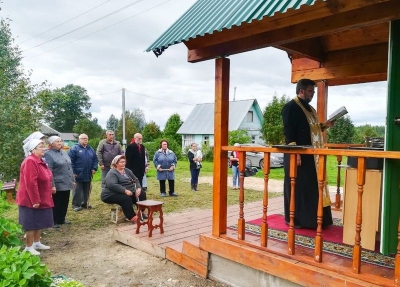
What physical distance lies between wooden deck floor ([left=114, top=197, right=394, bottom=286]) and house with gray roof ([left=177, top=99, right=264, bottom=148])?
26.1m

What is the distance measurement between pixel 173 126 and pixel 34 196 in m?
31.8

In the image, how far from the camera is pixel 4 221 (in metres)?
3.11

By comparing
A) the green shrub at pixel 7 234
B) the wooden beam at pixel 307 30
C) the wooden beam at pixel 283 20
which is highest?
the wooden beam at pixel 283 20

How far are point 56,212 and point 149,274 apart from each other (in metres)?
2.73

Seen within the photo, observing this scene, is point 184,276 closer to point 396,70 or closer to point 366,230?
point 366,230

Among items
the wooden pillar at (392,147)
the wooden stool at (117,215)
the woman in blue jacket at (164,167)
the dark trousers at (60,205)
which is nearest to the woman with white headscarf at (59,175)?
the dark trousers at (60,205)

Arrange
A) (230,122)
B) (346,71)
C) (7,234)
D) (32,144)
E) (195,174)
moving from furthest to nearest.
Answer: (230,122) → (195,174) → (346,71) → (32,144) → (7,234)

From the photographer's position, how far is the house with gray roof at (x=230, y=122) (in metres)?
32.3

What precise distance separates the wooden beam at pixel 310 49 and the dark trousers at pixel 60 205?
420 centimetres

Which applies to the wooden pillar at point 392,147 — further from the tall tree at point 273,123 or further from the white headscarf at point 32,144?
the tall tree at point 273,123

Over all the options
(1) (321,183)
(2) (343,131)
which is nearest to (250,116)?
(2) (343,131)

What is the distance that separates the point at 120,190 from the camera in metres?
5.45

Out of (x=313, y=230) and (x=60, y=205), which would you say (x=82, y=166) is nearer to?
(x=60, y=205)

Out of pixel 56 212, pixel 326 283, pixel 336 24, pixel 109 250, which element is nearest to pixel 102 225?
pixel 56 212
